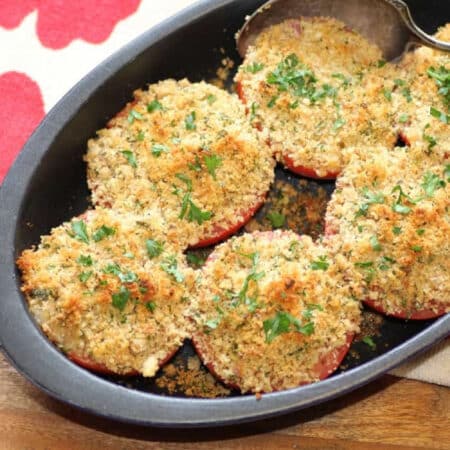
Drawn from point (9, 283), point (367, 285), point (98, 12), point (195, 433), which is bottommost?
point (195, 433)

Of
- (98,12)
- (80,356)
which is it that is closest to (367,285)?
(80,356)

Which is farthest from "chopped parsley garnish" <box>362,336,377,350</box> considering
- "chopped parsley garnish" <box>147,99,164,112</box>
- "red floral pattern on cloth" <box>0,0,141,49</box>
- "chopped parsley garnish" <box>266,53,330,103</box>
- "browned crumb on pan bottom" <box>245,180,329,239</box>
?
"red floral pattern on cloth" <box>0,0,141,49</box>

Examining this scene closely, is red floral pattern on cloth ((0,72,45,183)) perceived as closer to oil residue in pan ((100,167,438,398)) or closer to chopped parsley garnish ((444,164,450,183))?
oil residue in pan ((100,167,438,398))

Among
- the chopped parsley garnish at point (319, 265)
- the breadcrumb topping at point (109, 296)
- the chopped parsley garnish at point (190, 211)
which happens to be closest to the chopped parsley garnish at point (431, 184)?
the chopped parsley garnish at point (319, 265)

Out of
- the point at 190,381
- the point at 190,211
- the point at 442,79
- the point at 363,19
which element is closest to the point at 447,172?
the point at 442,79

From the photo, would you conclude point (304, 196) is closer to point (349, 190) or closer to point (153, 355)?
point (349, 190)

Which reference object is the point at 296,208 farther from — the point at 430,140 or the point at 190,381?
the point at 190,381
